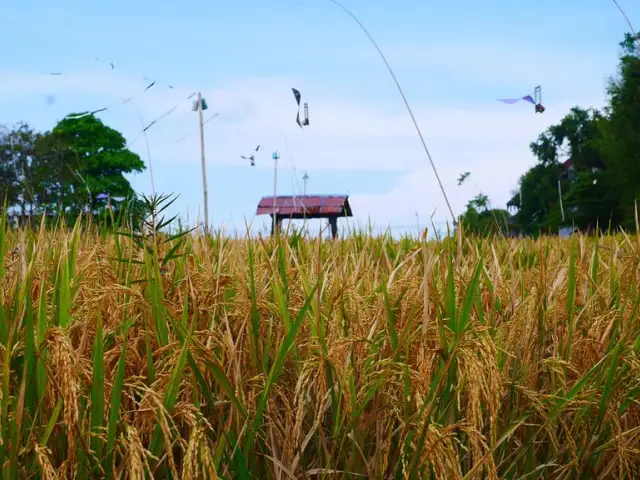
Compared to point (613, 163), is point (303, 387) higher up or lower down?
lower down

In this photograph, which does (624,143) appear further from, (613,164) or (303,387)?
(303,387)

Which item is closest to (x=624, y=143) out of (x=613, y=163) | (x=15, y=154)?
(x=613, y=163)

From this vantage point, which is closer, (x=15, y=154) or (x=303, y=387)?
(x=303, y=387)

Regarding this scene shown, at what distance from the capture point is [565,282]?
3137mm

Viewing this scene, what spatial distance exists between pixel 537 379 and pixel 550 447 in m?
0.30

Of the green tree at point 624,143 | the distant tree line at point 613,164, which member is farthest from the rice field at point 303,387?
the green tree at point 624,143

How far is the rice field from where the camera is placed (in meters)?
1.72

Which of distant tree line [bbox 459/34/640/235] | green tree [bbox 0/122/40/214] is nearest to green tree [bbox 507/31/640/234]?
distant tree line [bbox 459/34/640/235]

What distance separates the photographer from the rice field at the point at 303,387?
172cm

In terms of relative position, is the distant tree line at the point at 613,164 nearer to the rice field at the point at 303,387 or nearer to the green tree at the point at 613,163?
the green tree at the point at 613,163

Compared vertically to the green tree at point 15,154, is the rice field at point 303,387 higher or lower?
lower

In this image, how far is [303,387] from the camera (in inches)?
71.9

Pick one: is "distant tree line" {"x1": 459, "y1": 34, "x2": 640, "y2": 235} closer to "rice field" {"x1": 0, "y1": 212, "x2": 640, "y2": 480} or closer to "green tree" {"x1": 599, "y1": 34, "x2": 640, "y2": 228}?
"green tree" {"x1": 599, "y1": 34, "x2": 640, "y2": 228}

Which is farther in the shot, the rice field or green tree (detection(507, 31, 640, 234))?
green tree (detection(507, 31, 640, 234))
